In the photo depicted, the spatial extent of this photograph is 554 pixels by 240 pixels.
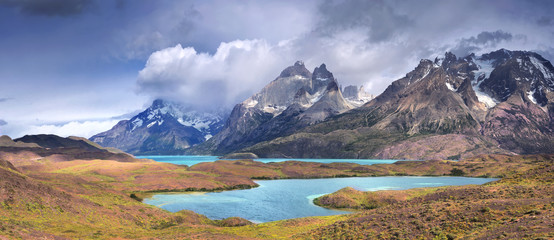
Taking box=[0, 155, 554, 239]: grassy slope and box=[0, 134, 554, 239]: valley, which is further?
box=[0, 155, 554, 239]: grassy slope

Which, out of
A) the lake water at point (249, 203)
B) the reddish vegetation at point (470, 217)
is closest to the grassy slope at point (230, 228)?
the reddish vegetation at point (470, 217)

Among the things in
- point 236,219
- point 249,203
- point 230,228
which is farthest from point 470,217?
point 249,203

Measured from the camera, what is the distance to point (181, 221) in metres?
77.1

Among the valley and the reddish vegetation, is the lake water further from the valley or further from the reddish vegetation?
the reddish vegetation

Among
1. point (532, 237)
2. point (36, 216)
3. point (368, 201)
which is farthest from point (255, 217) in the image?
point (532, 237)

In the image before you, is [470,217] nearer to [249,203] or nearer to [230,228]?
[230,228]

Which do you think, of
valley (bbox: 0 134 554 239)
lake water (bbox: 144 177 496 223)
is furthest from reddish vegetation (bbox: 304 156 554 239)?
lake water (bbox: 144 177 496 223)

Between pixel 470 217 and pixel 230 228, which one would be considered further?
pixel 230 228

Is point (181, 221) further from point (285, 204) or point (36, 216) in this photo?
point (285, 204)

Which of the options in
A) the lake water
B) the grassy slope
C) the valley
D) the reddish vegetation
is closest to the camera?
the reddish vegetation

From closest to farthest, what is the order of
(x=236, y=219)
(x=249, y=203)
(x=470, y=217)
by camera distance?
1. (x=470, y=217)
2. (x=236, y=219)
3. (x=249, y=203)

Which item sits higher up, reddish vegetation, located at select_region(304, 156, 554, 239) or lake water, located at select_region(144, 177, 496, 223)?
reddish vegetation, located at select_region(304, 156, 554, 239)

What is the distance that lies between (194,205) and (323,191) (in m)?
55.6

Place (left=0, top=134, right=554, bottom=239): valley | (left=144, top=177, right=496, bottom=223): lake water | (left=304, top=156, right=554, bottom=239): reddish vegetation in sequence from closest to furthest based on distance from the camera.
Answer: (left=304, top=156, right=554, bottom=239): reddish vegetation
(left=0, top=134, right=554, bottom=239): valley
(left=144, top=177, right=496, bottom=223): lake water
